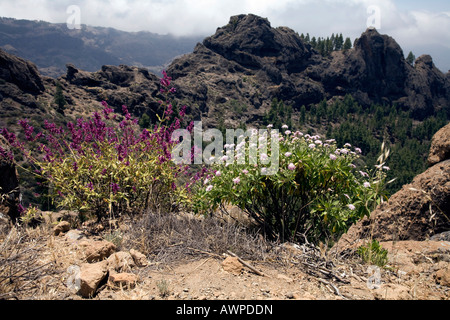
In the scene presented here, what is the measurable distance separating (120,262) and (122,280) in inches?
13.2

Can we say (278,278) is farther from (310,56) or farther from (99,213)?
(310,56)

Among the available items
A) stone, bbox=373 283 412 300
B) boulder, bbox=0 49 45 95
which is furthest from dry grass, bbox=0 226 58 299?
boulder, bbox=0 49 45 95

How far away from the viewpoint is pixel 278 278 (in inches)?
98.9

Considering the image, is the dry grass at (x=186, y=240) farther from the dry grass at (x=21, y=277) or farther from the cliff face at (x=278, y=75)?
the cliff face at (x=278, y=75)

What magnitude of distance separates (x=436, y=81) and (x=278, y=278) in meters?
153

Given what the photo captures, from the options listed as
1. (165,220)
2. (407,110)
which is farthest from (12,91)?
(407,110)

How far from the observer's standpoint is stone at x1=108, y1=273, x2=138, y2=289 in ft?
7.50

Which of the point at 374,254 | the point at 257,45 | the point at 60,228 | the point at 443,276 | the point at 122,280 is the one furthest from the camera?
the point at 257,45

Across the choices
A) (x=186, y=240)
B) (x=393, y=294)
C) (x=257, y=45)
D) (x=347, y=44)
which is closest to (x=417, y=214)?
(x=393, y=294)

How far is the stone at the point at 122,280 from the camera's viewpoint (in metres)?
2.29

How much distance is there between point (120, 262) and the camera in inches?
102

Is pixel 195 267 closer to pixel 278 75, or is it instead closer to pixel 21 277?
pixel 21 277

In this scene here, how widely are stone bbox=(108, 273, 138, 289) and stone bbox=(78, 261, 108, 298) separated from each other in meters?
0.07

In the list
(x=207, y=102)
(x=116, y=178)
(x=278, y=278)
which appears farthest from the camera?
(x=207, y=102)
